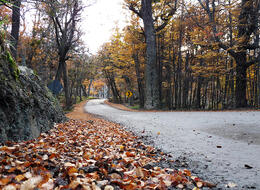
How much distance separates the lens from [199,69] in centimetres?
1315

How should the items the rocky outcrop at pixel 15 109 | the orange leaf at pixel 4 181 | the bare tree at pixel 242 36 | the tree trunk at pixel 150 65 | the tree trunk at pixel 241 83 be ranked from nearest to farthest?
1. the orange leaf at pixel 4 181
2. the rocky outcrop at pixel 15 109
3. the bare tree at pixel 242 36
4. the tree trunk at pixel 241 83
5. the tree trunk at pixel 150 65

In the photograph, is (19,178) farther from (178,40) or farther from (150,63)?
(178,40)

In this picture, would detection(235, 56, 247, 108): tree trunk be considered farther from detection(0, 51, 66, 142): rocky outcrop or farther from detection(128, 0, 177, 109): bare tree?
detection(0, 51, 66, 142): rocky outcrop

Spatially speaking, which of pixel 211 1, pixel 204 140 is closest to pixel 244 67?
pixel 211 1

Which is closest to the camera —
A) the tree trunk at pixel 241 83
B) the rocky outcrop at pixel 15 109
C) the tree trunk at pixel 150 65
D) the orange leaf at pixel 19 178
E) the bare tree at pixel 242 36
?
the orange leaf at pixel 19 178

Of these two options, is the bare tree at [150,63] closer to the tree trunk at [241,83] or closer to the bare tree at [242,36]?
the bare tree at [242,36]

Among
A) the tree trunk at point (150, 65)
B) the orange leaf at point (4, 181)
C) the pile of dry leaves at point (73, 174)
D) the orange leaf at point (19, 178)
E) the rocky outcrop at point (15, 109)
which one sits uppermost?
the tree trunk at point (150, 65)

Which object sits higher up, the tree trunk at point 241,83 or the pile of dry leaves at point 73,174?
the tree trunk at point 241,83

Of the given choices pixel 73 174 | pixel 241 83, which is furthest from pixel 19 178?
pixel 241 83

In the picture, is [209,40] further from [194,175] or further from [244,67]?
[194,175]

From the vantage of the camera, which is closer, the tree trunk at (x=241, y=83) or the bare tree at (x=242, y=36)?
the bare tree at (x=242, y=36)

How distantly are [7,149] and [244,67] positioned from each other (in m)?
14.6

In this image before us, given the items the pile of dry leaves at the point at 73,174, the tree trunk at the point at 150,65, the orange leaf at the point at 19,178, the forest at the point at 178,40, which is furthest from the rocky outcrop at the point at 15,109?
the tree trunk at the point at 150,65

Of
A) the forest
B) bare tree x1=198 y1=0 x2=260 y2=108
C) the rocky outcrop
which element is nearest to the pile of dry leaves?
the rocky outcrop
